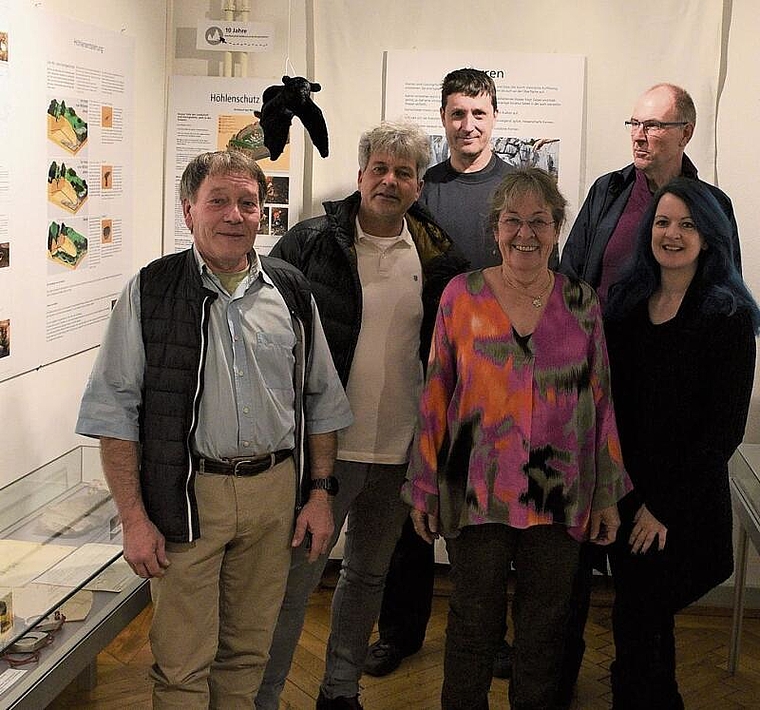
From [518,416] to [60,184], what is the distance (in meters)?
1.64

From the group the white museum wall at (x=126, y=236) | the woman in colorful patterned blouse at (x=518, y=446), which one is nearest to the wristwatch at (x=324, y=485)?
the woman in colorful patterned blouse at (x=518, y=446)

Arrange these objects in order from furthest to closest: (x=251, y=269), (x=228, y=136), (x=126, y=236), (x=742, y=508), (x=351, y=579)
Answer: (x=228, y=136) < (x=126, y=236) < (x=742, y=508) < (x=351, y=579) < (x=251, y=269)

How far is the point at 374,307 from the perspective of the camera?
271 cm

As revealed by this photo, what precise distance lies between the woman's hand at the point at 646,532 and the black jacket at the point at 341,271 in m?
0.71

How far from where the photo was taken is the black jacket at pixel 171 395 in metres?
2.26

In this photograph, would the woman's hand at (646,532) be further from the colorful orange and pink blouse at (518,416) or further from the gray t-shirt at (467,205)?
the gray t-shirt at (467,205)

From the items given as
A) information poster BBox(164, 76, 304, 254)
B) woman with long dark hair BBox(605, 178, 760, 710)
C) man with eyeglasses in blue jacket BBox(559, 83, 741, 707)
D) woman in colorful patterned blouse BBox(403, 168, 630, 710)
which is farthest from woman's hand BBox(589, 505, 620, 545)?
information poster BBox(164, 76, 304, 254)

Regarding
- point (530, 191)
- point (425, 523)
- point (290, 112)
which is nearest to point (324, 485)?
point (425, 523)

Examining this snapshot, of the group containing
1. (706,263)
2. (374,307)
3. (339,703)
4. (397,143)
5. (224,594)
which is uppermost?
(397,143)

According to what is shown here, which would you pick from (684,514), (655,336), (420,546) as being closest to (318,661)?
(420,546)

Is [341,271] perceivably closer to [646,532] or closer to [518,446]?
[518,446]

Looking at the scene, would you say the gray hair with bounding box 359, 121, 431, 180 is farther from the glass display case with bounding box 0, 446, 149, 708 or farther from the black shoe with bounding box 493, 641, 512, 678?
the black shoe with bounding box 493, 641, 512, 678

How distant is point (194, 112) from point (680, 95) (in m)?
1.89

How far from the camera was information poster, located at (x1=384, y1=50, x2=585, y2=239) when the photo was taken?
3.89 m
